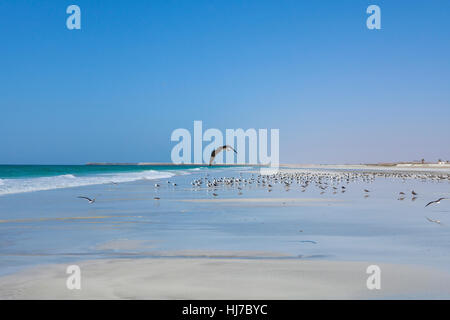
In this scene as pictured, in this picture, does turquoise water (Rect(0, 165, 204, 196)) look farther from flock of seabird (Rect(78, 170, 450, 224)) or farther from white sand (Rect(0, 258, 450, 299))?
white sand (Rect(0, 258, 450, 299))

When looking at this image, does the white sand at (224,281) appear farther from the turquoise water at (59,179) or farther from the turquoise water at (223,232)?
the turquoise water at (59,179)

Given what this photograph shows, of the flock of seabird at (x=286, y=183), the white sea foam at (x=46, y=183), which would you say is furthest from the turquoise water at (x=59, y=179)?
the flock of seabird at (x=286, y=183)

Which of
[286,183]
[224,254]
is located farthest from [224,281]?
[286,183]

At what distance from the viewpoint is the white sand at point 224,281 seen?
525cm

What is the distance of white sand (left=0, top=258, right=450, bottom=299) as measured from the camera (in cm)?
525

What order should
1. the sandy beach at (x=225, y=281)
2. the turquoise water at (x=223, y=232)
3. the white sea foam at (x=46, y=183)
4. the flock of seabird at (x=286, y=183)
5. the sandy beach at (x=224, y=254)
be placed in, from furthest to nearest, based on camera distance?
the white sea foam at (x=46, y=183)
the flock of seabird at (x=286, y=183)
the turquoise water at (x=223, y=232)
the sandy beach at (x=224, y=254)
the sandy beach at (x=225, y=281)

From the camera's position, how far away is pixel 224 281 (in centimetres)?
577

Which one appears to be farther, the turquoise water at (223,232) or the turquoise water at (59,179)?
the turquoise water at (59,179)

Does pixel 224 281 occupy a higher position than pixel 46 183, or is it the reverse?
pixel 224 281

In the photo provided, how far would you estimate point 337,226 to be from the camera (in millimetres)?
11016

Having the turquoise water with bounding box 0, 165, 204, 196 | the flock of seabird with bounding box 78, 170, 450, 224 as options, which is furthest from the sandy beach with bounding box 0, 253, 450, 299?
the turquoise water with bounding box 0, 165, 204, 196

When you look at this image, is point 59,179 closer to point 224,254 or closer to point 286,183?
point 286,183
